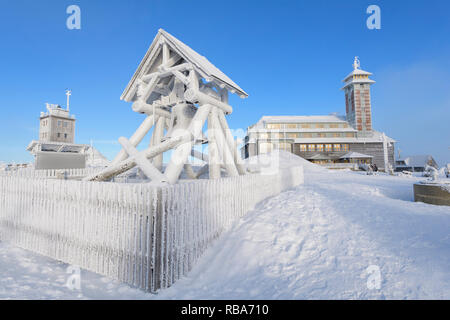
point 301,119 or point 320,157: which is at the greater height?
point 301,119

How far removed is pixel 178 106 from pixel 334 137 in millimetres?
35928

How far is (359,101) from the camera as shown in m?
38.0

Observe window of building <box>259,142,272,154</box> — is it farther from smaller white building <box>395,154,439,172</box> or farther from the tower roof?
smaller white building <box>395,154,439,172</box>

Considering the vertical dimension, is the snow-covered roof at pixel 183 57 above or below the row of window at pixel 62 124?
below

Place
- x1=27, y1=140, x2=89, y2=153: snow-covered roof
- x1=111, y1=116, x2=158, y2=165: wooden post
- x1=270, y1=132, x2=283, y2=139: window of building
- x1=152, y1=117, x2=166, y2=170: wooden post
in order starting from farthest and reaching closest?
x1=270, y1=132, x2=283, y2=139: window of building < x1=27, y1=140, x2=89, y2=153: snow-covered roof < x1=152, y1=117, x2=166, y2=170: wooden post < x1=111, y1=116, x2=158, y2=165: wooden post

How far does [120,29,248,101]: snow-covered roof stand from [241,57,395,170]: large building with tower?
91.7ft

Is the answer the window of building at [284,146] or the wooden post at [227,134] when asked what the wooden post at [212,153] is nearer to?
the wooden post at [227,134]

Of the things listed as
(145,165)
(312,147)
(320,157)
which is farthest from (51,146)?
(320,157)

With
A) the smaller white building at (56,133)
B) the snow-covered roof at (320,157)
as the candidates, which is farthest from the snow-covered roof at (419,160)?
the smaller white building at (56,133)

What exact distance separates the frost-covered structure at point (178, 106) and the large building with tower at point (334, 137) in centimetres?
2806

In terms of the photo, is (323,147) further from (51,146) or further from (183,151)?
(51,146)

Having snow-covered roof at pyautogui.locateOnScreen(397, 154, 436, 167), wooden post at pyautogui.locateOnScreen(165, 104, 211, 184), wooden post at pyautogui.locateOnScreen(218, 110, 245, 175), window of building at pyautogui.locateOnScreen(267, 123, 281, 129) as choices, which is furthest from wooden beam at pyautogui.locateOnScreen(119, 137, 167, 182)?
snow-covered roof at pyautogui.locateOnScreen(397, 154, 436, 167)

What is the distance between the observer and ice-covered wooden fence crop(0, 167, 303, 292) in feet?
12.1

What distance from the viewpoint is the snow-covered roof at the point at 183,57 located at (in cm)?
635
